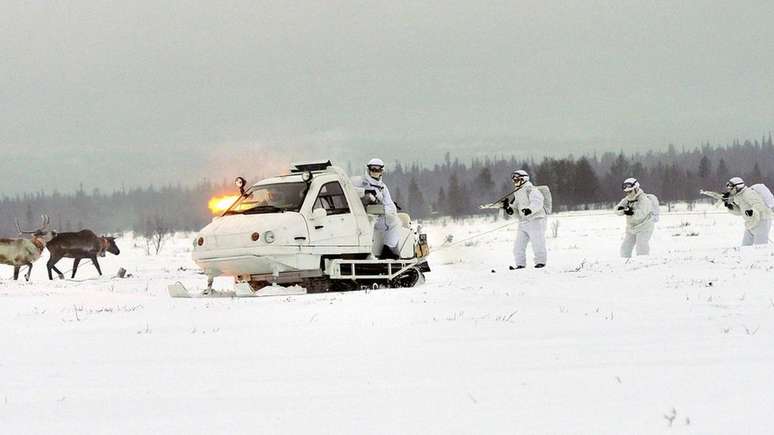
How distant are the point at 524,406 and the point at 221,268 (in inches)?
314

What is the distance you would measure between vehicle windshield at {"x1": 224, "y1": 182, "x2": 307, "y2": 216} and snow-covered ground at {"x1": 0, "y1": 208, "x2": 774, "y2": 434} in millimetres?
2208

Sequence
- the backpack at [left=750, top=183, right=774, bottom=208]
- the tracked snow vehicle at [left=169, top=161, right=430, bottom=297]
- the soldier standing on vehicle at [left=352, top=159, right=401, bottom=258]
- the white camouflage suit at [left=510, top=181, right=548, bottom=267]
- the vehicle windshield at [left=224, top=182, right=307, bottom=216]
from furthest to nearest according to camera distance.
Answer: the backpack at [left=750, top=183, right=774, bottom=208]
the white camouflage suit at [left=510, top=181, right=548, bottom=267]
the soldier standing on vehicle at [left=352, top=159, right=401, bottom=258]
the vehicle windshield at [left=224, top=182, right=307, bottom=216]
the tracked snow vehicle at [left=169, top=161, right=430, bottom=297]

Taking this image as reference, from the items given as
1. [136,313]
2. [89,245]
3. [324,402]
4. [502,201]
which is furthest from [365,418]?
[89,245]

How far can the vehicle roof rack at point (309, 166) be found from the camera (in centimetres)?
1252

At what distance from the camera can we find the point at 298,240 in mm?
11180

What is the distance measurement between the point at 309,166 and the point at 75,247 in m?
11.0

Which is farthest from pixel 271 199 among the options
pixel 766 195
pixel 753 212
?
pixel 766 195

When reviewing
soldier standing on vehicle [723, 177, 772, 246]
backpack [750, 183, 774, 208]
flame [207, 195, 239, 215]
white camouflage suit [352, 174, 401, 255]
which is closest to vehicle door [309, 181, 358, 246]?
white camouflage suit [352, 174, 401, 255]

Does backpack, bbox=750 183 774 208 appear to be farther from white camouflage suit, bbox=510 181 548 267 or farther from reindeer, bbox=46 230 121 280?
reindeer, bbox=46 230 121 280

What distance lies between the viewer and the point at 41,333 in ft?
23.1

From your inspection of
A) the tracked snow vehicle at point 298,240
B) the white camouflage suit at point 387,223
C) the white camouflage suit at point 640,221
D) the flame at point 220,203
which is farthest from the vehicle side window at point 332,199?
the white camouflage suit at point 640,221

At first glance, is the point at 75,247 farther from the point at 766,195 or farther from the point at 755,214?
the point at 766,195

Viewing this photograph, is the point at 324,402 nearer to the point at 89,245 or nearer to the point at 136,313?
the point at 136,313

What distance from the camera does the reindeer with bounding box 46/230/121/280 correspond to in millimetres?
20438
